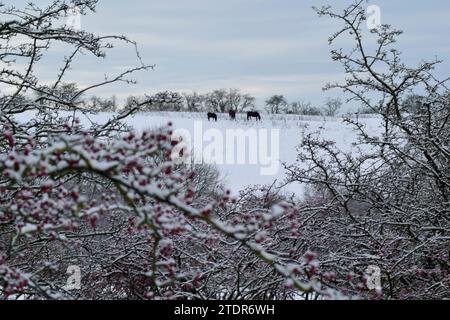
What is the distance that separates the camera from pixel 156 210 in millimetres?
3053

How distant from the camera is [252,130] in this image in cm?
4197

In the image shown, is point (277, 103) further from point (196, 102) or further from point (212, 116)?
point (212, 116)

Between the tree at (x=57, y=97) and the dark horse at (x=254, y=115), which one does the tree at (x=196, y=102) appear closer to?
the dark horse at (x=254, y=115)

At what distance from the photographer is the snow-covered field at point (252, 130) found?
35344mm

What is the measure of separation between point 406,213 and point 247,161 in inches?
1200

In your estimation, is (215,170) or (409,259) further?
(215,170)

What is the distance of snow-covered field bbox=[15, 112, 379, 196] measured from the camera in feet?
116

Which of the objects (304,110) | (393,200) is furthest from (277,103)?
(393,200)

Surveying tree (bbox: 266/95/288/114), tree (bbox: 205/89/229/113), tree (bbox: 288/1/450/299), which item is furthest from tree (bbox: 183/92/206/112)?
tree (bbox: 288/1/450/299)

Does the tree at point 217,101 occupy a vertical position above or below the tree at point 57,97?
above

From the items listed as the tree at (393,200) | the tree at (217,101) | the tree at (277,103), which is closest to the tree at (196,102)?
the tree at (217,101)

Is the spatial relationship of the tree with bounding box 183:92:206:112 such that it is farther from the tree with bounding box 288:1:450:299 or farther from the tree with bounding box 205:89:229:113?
the tree with bounding box 288:1:450:299
